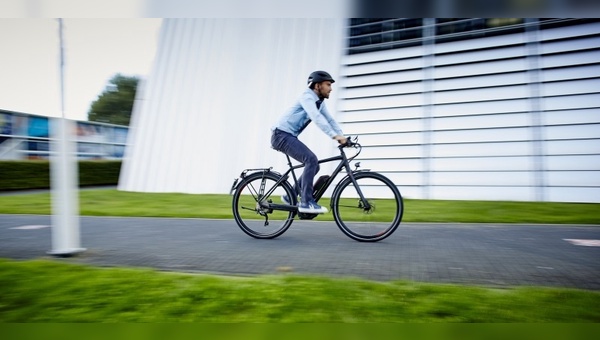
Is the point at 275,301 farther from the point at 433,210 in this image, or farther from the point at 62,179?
the point at 433,210

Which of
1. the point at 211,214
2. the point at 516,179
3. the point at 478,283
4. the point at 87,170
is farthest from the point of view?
the point at 87,170

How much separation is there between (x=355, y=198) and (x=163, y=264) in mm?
1887

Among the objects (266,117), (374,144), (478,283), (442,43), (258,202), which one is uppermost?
(442,43)

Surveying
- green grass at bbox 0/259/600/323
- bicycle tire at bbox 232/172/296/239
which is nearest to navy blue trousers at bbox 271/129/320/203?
bicycle tire at bbox 232/172/296/239

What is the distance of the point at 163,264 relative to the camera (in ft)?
10.6

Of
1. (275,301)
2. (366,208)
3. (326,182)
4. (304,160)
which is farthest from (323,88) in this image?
(275,301)

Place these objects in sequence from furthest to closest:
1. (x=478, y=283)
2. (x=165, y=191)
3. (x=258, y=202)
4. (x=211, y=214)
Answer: (x=165, y=191) → (x=211, y=214) → (x=258, y=202) → (x=478, y=283)

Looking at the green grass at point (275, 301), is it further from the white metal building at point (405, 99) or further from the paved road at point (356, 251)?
the white metal building at point (405, 99)

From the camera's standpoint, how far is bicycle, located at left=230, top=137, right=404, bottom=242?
3.99 meters

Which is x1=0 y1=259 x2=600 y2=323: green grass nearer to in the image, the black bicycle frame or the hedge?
the black bicycle frame

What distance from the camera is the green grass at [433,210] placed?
18.1 ft
